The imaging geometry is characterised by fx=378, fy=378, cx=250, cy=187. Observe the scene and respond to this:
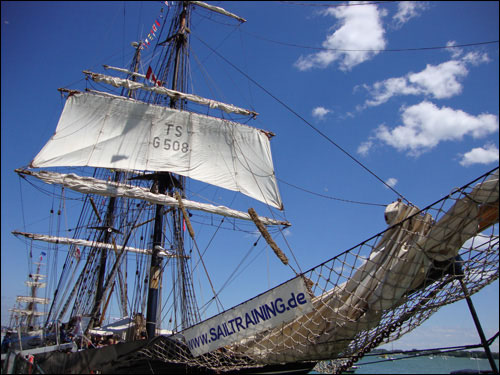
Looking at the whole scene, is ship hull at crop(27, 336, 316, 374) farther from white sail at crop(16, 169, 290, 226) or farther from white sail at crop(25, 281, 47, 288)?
white sail at crop(25, 281, 47, 288)

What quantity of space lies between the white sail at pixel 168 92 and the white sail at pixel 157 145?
72cm

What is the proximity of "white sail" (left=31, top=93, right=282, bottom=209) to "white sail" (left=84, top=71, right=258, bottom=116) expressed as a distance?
2.37 ft

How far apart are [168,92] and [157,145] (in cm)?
285

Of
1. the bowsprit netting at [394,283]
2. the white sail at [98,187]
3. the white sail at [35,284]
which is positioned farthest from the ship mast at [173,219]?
the white sail at [35,284]

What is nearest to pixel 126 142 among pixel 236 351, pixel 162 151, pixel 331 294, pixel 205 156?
pixel 162 151


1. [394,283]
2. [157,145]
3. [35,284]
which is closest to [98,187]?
[157,145]

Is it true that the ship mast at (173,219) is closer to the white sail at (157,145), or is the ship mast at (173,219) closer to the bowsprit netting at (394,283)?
the white sail at (157,145)

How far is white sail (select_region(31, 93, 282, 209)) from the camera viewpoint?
16.5m

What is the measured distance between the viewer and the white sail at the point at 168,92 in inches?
702

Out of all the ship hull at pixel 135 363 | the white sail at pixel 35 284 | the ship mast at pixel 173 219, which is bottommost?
the ship hull at pixel 135 363

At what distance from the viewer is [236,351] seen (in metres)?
8.51

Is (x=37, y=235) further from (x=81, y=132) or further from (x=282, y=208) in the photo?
(x=282, y=208)

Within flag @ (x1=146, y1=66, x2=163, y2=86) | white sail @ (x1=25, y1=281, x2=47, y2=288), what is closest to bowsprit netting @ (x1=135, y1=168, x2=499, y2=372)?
flag @ (x1=146, y1=66, x2=163, y2=86)

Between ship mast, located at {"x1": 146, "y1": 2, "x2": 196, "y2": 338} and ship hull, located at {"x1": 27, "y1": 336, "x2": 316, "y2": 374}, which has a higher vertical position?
ship mast, located at {"x1": 146, "y1": 2, "x2": 196, "y2": 338}
